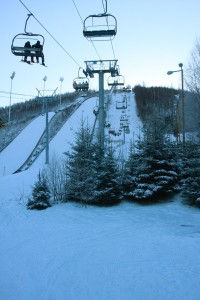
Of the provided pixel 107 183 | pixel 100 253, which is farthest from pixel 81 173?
pixel 100 253

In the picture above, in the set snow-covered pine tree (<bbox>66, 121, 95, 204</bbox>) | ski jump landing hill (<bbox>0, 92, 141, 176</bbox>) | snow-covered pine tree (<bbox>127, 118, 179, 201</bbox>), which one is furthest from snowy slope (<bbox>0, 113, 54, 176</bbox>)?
snow-covered pine tree (<bbox>127, 118, 179, 201</bbox>)

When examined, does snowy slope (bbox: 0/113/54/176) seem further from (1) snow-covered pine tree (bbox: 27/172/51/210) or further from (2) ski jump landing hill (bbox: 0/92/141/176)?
(1) snow-covered pine tree (bbox: 27/172/51/210)

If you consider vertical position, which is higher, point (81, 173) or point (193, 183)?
point (81, 173)

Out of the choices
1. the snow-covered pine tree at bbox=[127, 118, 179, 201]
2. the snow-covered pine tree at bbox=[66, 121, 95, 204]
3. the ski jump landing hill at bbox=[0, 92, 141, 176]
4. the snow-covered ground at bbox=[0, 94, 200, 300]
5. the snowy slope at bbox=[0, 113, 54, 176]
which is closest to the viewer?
the snow-covered ground at bbox=[0, 94, 200, 300]

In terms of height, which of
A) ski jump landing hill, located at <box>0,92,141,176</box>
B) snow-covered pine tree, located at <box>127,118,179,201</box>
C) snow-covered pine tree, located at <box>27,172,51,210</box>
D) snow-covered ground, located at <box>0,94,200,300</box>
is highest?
ski jump landing hill, located at <box>0,92,141,176</box>

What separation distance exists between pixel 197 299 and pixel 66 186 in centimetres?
1258

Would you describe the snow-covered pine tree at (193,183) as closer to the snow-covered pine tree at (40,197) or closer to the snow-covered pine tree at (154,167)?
the snow-covered pine tree at (154,167)

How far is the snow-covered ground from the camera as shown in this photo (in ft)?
23.0

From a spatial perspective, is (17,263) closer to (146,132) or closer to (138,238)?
(138,238)

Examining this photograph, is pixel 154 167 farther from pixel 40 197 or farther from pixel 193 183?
pixel 40 197

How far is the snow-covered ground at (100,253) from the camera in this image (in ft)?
23.0

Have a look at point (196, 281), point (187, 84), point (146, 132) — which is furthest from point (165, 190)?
point (187, 84)

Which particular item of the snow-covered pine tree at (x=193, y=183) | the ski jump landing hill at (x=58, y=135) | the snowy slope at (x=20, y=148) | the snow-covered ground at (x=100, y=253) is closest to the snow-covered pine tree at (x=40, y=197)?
the snow-covered ground at (x=100, y=253)

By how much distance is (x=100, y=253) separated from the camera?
9.66 meters
